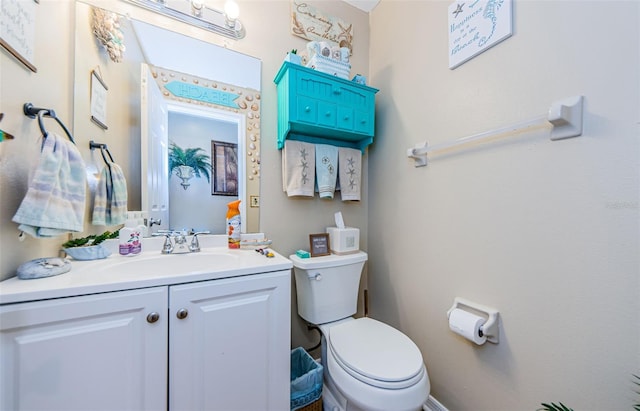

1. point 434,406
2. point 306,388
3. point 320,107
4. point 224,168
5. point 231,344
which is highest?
point 320,107

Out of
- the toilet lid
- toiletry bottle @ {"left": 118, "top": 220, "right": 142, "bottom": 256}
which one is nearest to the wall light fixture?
toiletry bottle @ {"left": 118, "top": 220, "right": 142, "bottom": 256}

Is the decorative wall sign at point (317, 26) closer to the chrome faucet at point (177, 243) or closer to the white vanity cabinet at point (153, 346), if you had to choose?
the chrome faucet at point (177, 243)

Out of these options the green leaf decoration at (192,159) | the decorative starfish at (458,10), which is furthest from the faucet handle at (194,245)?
the decorative starfish at (458,10)

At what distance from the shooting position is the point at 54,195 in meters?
0.67

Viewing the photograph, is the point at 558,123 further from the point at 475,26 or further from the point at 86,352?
the point at 86,352

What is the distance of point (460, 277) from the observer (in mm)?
1028

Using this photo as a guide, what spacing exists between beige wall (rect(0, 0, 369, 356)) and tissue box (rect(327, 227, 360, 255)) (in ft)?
0.42

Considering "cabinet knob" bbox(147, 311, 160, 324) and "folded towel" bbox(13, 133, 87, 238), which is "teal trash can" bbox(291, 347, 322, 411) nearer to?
"cabinet knob" bbox(147, 311, 160, 324)

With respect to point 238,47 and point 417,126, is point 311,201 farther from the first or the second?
point 238,47

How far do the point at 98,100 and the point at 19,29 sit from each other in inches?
13.1

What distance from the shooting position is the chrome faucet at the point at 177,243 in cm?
104

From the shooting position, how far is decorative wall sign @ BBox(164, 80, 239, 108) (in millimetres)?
1128

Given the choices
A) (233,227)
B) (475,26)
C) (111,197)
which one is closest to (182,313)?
(233,227)

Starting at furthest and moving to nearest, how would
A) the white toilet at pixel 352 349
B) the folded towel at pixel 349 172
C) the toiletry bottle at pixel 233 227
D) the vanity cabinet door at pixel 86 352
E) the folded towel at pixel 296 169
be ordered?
1. the folded towel at pixel 349 172
2. the folded towel at pixel 296 169
3. the toiletry bottle at pixel 233 227
4. the white toilet at pixel 352 349
5. the vanity cabinet door at pixel 86 352
